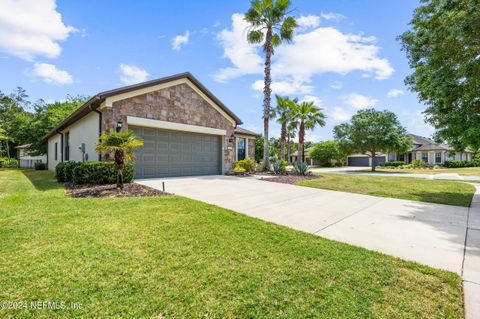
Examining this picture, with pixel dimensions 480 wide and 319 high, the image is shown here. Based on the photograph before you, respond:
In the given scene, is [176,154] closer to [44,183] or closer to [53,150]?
[44,183]

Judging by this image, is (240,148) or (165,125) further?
(240,148)

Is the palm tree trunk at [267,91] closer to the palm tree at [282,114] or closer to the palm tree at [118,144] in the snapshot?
the palm tree at [282,114]

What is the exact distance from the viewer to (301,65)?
49.2ft

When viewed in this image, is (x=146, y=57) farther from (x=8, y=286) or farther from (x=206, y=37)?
(x=8, y=286)

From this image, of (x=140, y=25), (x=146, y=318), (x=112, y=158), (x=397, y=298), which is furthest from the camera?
(x=140, y=25)

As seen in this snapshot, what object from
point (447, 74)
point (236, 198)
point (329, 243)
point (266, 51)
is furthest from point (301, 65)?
point (329, 243)

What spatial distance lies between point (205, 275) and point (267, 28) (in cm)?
1669

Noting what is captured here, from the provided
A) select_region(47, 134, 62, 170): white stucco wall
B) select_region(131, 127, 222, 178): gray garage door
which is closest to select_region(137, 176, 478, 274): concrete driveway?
select_region(131, 127, 222, 178): gray garage door

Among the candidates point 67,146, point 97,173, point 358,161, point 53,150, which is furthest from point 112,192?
point 358,161

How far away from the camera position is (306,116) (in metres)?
17.0

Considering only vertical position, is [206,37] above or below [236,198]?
above

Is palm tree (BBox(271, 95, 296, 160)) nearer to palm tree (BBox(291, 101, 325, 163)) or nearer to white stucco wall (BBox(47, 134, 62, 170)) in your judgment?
palm tree (BBox(291, 101, 325, 163))

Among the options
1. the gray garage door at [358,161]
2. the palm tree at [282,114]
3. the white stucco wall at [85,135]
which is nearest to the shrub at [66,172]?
the white stucco wall at [85,135]

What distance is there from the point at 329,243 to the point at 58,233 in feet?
14.1
